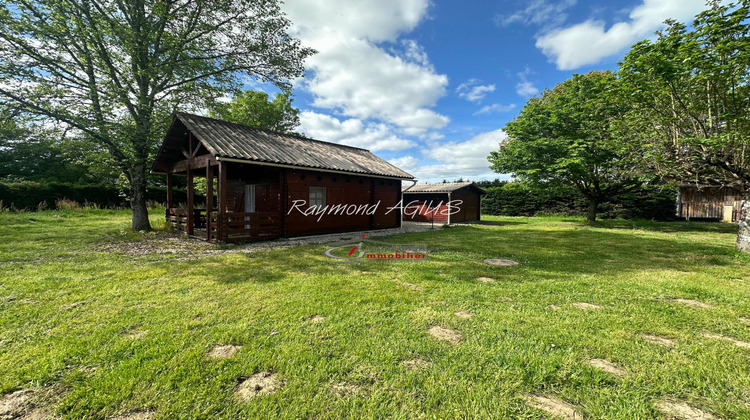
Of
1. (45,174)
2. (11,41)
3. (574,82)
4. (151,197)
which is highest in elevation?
(574,82)

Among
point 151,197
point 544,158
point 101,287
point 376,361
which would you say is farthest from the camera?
point 151,197

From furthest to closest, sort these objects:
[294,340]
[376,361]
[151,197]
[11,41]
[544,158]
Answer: [151,197] → [544,158] → [11,41] → [294,340] → [376,361]

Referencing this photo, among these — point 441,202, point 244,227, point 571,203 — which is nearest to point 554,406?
point 244,227

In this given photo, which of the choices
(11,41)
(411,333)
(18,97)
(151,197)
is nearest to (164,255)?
(411,333)

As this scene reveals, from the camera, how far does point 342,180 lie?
37.2 feet

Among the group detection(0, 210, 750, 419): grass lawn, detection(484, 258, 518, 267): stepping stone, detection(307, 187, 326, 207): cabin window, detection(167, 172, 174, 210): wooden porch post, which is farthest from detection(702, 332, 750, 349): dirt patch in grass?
detection(167, 172, 174, 210): wooden porch post

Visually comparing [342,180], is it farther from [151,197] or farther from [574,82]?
[151,197]

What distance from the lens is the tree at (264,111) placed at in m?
21.5

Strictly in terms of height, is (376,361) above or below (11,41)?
below

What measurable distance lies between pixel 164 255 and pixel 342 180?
644cm

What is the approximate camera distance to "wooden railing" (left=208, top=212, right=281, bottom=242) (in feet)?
26.7

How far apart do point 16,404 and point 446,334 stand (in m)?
3.12

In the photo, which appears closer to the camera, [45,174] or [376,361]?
[376,361]

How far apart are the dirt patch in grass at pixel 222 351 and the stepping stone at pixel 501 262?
4.91 metres
